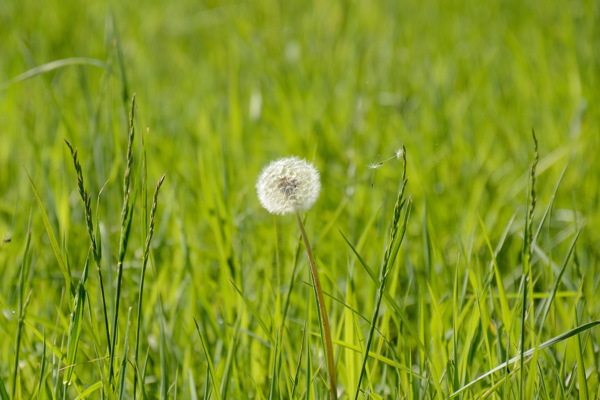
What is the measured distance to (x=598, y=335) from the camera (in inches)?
70.7

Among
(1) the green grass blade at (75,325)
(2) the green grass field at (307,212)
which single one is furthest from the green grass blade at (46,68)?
(1) the green grass blade at (75,325)

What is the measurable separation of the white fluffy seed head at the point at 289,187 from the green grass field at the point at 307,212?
135 millimetres

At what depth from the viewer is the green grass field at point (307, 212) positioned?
4.64 feet

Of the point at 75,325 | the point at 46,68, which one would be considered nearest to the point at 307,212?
the point at 46,68

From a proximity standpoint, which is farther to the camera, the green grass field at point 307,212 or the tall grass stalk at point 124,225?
the green grass field at point 307,212

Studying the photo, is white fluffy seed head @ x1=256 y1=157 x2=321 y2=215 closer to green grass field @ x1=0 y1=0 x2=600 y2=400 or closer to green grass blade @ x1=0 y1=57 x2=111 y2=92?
green grass field @ x1=0 y1=0 x2=600 y2=400

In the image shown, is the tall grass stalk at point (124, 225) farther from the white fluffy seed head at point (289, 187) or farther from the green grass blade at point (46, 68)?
the green grass blade at point (46, 68)

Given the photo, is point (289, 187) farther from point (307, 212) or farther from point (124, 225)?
point (307, 212)

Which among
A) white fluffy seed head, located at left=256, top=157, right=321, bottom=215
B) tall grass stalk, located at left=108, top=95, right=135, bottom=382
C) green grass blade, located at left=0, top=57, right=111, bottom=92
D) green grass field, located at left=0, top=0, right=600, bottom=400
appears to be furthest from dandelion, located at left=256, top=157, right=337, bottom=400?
green grass blade, located at left=0, top=57, right=111, bottom=92

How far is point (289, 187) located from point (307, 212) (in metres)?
0.95

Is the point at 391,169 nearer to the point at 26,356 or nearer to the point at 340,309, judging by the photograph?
the point at 340,309

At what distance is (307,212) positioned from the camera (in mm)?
2244

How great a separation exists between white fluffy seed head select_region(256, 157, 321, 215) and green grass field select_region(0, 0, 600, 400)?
0.44 feet

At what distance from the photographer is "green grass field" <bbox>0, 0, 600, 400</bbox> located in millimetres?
1415
